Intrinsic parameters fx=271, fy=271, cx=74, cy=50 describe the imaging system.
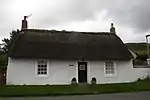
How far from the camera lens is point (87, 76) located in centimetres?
2784

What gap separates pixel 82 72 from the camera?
91.3 feet

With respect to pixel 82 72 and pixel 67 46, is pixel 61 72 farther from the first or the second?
pixel 67 46

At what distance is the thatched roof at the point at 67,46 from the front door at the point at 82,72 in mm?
921

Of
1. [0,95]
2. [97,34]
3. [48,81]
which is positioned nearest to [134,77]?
[97,34]

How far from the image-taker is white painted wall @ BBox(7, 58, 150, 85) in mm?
25922

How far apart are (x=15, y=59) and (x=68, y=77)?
5.51 meters

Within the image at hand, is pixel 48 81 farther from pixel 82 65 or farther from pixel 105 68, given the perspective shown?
pixel 105 68

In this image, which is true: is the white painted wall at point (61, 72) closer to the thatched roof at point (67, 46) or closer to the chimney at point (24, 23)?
the thatched roof at point (67, 46)

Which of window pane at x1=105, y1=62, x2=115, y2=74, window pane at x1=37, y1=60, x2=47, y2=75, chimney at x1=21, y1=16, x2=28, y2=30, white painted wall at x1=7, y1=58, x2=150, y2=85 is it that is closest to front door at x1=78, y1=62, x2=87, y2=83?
white painted wall at x1=7, y1=58, x2=150, y2=85

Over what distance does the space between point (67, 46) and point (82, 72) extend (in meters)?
3.12

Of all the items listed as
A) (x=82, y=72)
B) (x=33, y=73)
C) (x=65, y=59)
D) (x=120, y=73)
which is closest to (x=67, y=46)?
(x=65, y=59)

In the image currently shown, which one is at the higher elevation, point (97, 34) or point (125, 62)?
point (97, 34)

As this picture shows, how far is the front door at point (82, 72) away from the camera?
27722mm

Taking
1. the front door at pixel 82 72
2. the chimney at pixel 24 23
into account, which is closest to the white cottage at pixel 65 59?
the front door at pixel 82 72
